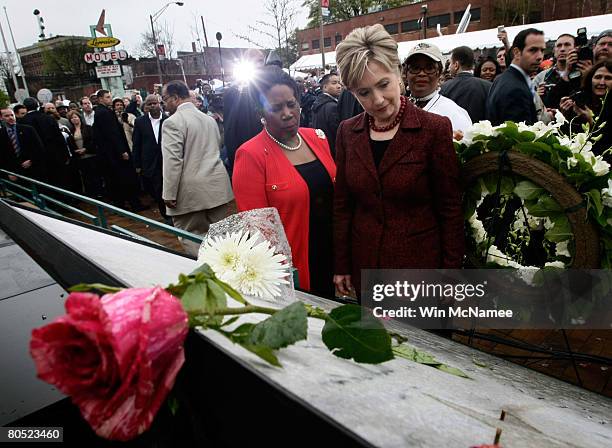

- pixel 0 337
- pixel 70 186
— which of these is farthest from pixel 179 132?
pixel 70 186

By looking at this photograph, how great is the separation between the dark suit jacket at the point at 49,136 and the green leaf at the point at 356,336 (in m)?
8.64

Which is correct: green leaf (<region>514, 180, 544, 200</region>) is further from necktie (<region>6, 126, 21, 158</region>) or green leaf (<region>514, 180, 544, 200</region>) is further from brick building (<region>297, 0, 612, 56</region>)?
brick building (<region>297, 0, 612, 56</region>)

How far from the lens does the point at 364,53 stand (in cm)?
172

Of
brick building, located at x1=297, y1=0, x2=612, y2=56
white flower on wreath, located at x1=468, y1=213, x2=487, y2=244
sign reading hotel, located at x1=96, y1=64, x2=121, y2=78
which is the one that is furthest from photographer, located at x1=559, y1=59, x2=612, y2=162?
brick building, located at x1=297, y1=0, x2=612, y2=56

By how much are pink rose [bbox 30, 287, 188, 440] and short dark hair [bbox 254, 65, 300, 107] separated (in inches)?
75.2

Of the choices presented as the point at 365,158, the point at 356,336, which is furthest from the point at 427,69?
the point at 356,336

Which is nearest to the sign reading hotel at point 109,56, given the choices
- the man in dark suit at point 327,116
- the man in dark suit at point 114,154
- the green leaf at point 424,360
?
the man in dark suit at point 114,154

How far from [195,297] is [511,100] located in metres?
3.39

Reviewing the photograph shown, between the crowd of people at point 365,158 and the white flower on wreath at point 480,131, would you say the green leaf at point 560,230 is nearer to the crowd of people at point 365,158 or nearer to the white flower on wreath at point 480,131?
the crowd of people at point 365,158

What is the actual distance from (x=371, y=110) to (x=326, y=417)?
1.59 m

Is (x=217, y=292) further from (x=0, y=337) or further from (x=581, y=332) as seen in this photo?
(x=581, y=332)

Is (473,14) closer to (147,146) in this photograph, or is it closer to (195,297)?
(147,146)

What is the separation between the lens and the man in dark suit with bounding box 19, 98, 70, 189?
25.4ft

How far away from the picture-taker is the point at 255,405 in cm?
46
